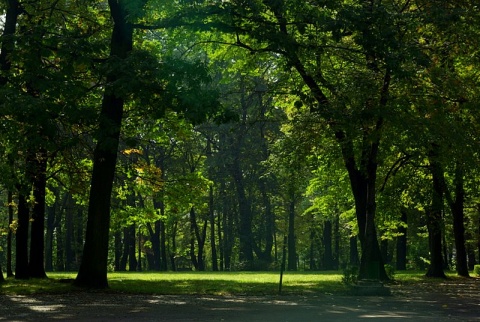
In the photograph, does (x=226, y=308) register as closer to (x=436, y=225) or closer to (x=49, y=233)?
(x=436, y=225)

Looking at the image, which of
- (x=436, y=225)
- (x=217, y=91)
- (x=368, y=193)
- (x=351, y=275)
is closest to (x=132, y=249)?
(x=436, y=225)

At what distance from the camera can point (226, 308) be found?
14562 millimetres

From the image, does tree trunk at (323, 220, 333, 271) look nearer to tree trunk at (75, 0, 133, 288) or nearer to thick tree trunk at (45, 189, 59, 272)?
thick tree trunk at (45, 189, 59, 272)

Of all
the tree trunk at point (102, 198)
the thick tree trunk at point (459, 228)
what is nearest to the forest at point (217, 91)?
the tree trunk at point (102, 198)

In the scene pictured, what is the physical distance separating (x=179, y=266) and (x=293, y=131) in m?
65.8

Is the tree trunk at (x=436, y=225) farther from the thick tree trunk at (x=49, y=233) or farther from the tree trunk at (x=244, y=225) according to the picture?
the thick tree trunk at (x=49, y=233)

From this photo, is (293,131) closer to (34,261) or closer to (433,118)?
(433,118)

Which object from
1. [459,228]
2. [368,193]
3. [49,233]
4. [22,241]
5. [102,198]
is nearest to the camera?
[102,198]

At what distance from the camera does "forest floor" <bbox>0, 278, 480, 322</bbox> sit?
12586 mm


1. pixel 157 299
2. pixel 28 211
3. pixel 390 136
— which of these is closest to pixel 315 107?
pixel 390 136

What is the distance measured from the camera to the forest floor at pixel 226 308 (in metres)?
12.6

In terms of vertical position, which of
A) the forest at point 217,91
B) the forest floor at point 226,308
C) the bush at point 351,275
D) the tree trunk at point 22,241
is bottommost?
the forest floor at point 226,308

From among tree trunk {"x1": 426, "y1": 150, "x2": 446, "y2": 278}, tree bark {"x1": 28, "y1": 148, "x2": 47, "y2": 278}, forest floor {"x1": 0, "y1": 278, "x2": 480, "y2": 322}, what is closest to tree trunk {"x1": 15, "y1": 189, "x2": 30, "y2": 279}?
tree bark {"x1": 28, "y1": 148, "x2": 47, "y2": 278}

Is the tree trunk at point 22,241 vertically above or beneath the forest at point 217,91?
beneath
